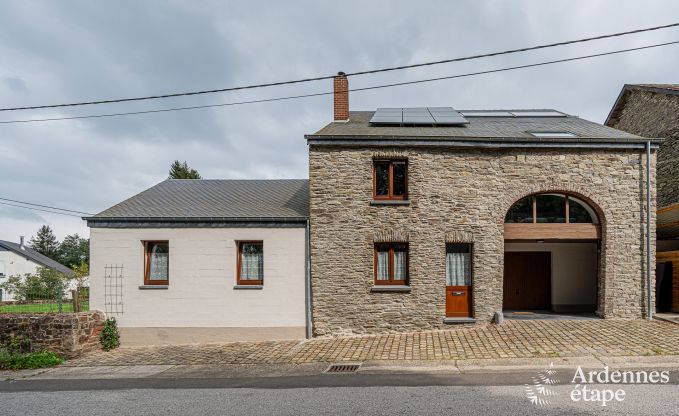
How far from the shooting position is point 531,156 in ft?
37.9

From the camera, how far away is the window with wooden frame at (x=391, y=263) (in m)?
11.4

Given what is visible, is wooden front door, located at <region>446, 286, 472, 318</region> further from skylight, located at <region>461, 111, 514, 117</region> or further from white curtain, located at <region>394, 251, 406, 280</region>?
skylight, located at <region>461, 111, 514, 117</region>

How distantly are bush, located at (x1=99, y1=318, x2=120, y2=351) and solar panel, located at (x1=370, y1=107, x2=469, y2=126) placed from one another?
33.9 feet

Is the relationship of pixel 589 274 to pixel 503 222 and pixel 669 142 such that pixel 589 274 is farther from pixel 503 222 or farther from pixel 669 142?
pixel 669 142

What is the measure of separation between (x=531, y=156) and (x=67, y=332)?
14200 millimetres

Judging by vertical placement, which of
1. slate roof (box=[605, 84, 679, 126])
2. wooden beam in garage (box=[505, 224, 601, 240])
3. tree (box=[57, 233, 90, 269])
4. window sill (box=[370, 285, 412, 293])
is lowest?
tree (box=[57, 233, 90, 269])

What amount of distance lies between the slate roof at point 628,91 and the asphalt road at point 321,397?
1378cm

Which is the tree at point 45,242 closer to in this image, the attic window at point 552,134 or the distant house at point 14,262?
the distant house at point 14,262

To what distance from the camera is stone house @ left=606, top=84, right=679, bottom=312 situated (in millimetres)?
12383

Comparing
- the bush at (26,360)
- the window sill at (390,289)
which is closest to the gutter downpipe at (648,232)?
the window sill at (390,289)

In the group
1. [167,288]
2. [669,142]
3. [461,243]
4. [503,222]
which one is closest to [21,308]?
[167,288]

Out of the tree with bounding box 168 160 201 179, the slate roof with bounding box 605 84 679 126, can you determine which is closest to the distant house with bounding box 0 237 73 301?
the tree with bounding box 168 160 201 179

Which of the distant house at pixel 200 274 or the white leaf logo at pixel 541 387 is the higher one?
the distant house at pixel 200 274

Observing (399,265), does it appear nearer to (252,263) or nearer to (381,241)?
(381,241)
